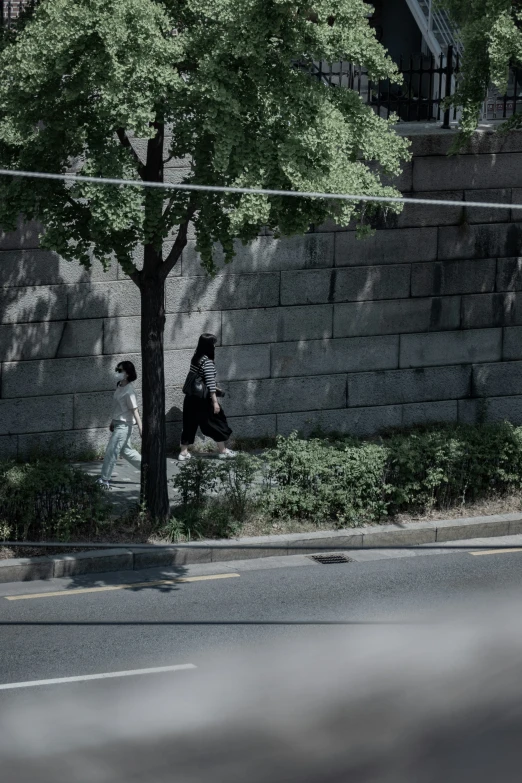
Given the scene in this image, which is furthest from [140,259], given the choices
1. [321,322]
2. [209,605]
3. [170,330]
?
[209,605]

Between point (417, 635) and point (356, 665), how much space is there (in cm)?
93

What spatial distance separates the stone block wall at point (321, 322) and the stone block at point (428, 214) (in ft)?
0.07

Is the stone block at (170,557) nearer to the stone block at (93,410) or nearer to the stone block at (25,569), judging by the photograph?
the stone block at (25,569)

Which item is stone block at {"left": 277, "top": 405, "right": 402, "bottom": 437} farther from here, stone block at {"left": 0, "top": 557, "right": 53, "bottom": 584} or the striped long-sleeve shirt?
stone block at {"left": 0, "top": 557, "right": 53, "bottom": 584}

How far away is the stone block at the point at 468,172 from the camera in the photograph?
15859mm

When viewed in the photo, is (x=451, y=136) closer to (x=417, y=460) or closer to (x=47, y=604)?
(x=417, y=460)

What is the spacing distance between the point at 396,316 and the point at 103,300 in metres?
3.99

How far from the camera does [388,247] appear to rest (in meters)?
16.0

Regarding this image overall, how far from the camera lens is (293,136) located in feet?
34.4

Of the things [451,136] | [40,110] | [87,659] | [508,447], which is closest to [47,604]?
[87,659]

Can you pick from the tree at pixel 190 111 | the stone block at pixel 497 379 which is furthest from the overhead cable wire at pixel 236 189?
the stone block at pixel 497 379

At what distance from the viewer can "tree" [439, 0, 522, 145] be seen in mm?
13305

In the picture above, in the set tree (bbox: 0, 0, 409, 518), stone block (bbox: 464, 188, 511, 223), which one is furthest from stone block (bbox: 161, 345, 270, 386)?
tree (bbox: 0, 0, 409, 518)

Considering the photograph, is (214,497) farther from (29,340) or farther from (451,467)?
(29,340)
